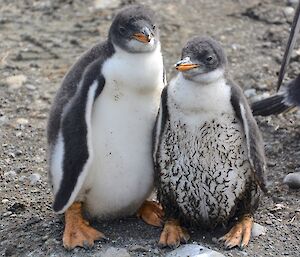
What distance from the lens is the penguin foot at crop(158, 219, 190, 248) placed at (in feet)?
10.4

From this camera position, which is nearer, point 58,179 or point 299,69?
point 58,179

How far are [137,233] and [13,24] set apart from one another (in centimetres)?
271

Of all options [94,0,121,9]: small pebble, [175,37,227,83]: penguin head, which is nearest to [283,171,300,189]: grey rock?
[175,37,227,83]: penguin head

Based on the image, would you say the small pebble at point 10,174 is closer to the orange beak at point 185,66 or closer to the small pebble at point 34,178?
the small pebble at point 34,178

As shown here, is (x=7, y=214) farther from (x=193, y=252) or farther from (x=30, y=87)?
(x=30, y=87)

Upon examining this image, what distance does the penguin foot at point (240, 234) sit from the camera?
318 cm

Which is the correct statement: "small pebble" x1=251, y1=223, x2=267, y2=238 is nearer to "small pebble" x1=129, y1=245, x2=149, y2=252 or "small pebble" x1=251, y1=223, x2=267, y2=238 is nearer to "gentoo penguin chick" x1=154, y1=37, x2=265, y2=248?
"gentoo penguin chick" x1=154, y1=37, x2=265, y2=248

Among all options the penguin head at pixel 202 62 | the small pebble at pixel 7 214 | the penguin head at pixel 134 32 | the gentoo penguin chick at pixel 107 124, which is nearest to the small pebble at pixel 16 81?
the small pebble at pixel 7 214

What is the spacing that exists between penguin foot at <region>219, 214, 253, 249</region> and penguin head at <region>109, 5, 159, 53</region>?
0.76 metres

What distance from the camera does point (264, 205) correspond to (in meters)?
3.59

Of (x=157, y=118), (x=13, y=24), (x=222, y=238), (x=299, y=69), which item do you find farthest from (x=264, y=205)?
(x=13, y=24)

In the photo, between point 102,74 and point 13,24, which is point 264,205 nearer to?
point 102,74

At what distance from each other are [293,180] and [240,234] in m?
0.62

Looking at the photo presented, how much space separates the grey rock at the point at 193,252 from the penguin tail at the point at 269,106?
1.45 m
